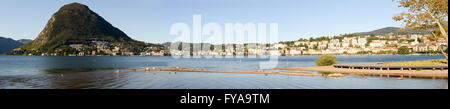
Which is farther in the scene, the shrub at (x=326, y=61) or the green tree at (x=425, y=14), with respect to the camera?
the shrub at (x=326, y=61)

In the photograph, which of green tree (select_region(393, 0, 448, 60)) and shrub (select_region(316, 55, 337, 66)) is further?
shrub (select_region(316, 55, 337, 66))

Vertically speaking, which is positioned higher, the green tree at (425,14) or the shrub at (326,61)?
the green tree at (425,14)

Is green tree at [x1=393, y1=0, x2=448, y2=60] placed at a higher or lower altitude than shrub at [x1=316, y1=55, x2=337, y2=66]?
higher

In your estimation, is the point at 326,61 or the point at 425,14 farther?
the point at 326,61
